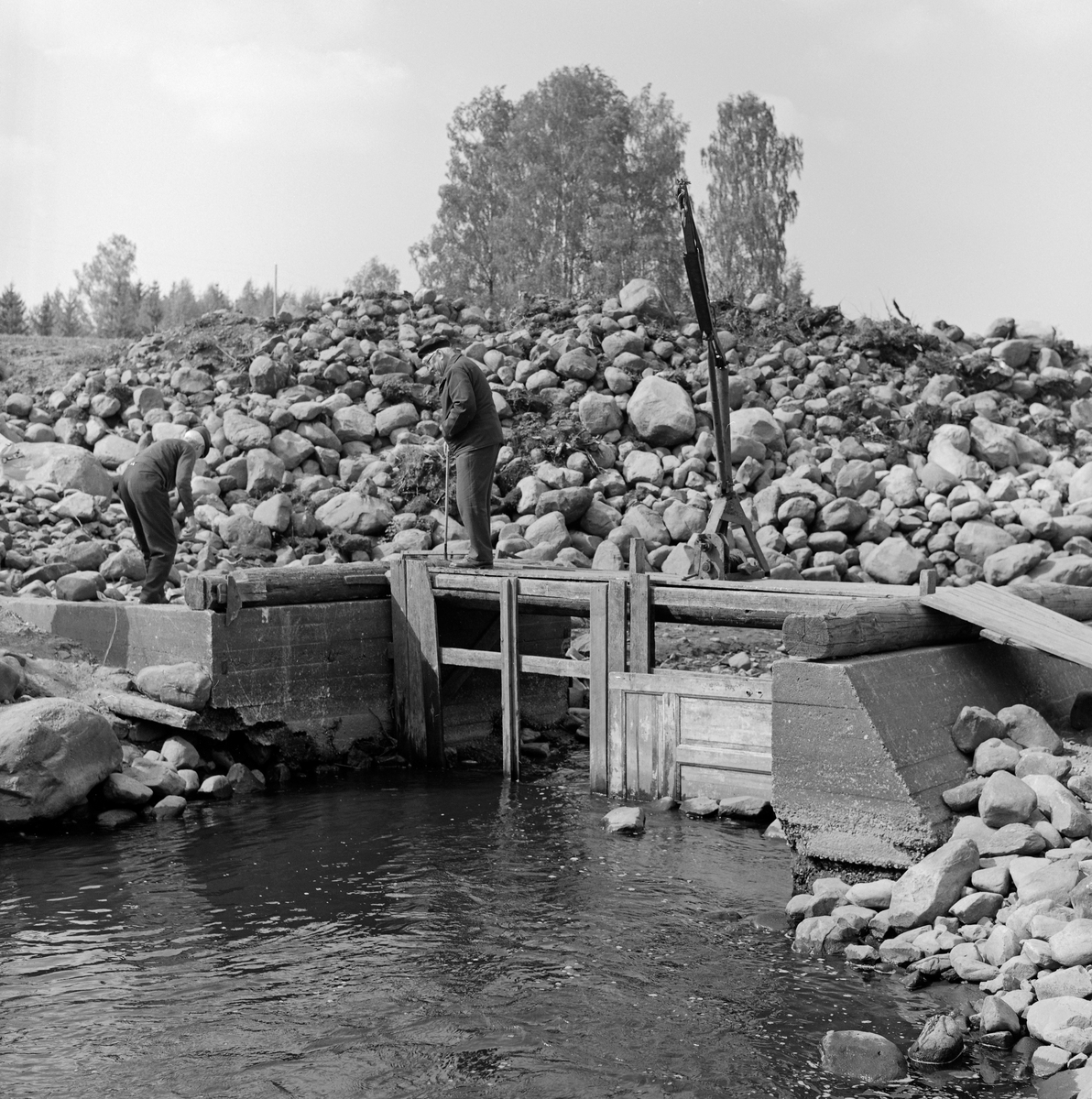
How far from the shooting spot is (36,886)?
821 centimetres

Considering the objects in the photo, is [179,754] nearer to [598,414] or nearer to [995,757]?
[995,757]

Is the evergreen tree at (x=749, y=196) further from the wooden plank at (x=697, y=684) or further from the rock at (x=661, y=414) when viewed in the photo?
the wooden plank at (x=697, y=684)

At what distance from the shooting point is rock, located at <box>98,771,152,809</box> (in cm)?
976

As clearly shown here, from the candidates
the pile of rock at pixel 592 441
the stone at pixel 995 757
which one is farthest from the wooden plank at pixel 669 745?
the pile of rock at pixel 592 441

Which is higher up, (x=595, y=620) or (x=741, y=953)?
(x=595, y=620)

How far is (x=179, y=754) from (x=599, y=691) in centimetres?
354

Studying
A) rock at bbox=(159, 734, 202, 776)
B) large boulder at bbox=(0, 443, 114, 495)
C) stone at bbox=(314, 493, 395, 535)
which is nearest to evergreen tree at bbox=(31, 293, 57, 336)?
large boulder at bbox=(0, 443, 114, 495)

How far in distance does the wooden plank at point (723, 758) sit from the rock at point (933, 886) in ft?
8.90

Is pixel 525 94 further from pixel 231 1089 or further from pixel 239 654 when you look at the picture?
pixel 231 1089

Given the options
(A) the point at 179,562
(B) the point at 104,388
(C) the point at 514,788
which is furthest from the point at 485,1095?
(B) the point at 104,388

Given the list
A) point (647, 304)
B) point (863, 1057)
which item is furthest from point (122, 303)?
point (863, 1057)

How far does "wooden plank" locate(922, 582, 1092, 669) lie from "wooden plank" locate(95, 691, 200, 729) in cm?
609

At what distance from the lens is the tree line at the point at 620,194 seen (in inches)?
1522

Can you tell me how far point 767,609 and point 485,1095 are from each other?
4.92 m
